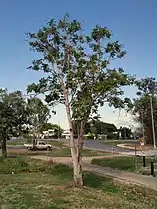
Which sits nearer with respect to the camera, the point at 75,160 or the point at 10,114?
the point at 75,160

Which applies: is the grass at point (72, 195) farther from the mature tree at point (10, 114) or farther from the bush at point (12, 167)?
the mature tree at point (10, 114)

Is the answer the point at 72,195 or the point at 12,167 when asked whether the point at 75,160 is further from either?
the point at 12,167

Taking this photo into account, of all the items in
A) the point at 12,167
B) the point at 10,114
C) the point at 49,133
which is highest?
the point at 10,114

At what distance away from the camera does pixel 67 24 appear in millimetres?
19125

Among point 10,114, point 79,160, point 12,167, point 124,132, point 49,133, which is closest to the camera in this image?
point 79,160

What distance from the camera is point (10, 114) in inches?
1598

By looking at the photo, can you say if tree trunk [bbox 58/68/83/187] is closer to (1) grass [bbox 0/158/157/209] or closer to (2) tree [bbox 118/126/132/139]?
(1) grass [bbox 0/158/157/209]

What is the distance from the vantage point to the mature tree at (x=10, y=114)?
39.9 meters

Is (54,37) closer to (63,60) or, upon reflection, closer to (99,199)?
(63,60)

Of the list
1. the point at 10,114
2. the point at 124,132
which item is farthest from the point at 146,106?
the point at 124,132

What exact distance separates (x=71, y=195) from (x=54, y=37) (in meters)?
7.93

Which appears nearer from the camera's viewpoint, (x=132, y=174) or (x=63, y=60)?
(x=63, y=60)

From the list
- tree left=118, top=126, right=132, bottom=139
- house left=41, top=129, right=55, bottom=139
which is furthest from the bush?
tree left=118, top=126, right=132, bottom=139

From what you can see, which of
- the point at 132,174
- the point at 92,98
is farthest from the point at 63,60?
the point at 132,174
